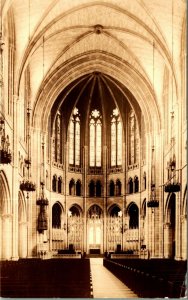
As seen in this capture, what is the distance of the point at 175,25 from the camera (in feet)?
90.0

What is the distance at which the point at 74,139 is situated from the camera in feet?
156

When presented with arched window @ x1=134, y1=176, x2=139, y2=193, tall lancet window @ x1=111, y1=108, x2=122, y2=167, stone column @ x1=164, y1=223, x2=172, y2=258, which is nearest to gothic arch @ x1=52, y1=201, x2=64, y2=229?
tall lancet window @ x1=111, y1=108, x2=122, y2=167

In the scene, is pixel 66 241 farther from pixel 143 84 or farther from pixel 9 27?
pixel 9 27

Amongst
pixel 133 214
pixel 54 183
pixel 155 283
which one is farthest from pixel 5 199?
pixel 133 214

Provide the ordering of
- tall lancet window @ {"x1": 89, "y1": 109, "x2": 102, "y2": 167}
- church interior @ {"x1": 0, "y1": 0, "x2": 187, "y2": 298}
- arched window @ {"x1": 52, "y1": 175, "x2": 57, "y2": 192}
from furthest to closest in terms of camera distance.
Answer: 1. tall lancet window @ {"x1": 89, "y1": 109, "x2": 102, "y2": 167}
2. arched window @ {"x1": 52, "y1": 175, "x2": 57, "y2": 192}
3. church interior @ {"x1": 0, "y1": 0, "x2": 187, "y2": 298}

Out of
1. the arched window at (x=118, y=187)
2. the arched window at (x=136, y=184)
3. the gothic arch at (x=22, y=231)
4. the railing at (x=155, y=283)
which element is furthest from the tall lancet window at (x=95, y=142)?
the railing at (x=155, y=283)

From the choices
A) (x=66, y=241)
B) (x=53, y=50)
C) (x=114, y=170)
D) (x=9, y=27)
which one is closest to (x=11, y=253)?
(x=9, y=27)

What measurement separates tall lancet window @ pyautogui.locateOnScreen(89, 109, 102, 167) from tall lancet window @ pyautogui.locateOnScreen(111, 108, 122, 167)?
3.99 ft

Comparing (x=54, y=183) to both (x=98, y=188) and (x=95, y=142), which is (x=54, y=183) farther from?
(x=95, y=142)

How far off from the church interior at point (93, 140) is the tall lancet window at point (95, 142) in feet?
0.31

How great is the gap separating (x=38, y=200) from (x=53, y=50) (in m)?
10.0

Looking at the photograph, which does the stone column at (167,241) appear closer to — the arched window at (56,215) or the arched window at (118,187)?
the arched window at (118,187)

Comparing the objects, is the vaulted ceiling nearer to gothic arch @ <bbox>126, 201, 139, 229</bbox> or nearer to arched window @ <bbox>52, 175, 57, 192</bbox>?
arched window @ <bbox>52, 175, 57, 192</bbox>

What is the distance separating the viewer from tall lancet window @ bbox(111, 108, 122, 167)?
4741 cm
